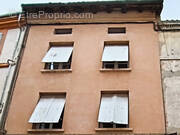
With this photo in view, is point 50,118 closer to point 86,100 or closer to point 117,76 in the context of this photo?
point 86,100

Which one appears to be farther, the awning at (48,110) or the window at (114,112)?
the awning at (48,110)

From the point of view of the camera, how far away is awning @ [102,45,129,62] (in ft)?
44.3

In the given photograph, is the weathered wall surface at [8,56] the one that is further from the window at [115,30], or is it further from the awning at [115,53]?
the window at [115,30]

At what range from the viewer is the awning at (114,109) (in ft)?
37.6

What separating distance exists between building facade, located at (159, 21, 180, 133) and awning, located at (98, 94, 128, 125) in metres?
1.68

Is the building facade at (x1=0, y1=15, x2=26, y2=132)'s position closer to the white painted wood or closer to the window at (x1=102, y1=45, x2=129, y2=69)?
the white painted wood

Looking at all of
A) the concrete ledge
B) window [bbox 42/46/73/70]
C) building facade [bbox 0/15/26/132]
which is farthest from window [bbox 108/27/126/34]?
the concrete ledge

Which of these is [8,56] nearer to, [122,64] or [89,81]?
[89,81]

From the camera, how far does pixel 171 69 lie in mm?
12891

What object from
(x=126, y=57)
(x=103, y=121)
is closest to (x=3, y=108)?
(x=103, y=121)

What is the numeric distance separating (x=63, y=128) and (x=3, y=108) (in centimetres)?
298

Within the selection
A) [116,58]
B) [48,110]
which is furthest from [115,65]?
[48,110]

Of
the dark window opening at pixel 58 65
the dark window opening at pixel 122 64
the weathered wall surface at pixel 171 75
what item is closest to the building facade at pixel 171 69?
the weathered wall surface at pixel 171 75

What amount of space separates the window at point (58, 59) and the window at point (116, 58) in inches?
69.8
